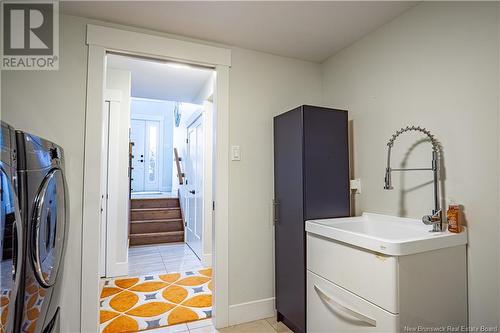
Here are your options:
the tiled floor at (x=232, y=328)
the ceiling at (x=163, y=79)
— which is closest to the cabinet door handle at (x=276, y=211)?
the tiled floor at (x=232, y=328)

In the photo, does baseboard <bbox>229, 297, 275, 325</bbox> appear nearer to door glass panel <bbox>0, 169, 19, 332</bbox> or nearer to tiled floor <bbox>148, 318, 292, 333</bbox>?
tiled floor <bbox>148, 318, 292, 333</bbox>

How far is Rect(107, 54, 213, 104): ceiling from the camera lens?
295 cm

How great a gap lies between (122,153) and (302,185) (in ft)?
7.41

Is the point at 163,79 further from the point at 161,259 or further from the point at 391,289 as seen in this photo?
the point at 391,289

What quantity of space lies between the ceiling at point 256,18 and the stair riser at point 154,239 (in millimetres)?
3665

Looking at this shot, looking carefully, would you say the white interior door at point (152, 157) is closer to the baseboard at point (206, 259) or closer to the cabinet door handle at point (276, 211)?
the baseboard at point (206, 259)

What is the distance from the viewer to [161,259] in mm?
3869

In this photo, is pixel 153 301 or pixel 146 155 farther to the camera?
pixel 146 155

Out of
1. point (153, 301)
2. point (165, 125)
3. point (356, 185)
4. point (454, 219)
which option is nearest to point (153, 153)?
point (165, 125)

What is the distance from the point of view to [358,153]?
226cm

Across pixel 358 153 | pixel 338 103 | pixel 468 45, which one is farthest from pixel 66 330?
pixel 468 45

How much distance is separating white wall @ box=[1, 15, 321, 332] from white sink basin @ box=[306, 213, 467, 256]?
61cm

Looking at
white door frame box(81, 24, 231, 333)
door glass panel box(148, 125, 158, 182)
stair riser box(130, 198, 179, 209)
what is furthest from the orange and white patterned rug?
door glass panel box(148, 125, 158, 182)

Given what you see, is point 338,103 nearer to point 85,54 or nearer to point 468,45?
point 468,45
